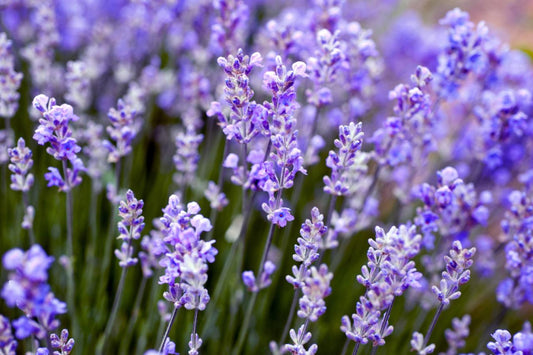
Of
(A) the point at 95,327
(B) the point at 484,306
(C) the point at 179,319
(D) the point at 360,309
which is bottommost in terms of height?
(A) the point at 95,327

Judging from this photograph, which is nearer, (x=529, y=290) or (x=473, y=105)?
(x=529, y=290)

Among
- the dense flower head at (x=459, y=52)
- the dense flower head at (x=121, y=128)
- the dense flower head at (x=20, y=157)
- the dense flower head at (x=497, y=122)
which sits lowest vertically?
the dense flower head at (x=20, y=157)

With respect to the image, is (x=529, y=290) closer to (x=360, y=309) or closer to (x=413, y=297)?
(x=413, y=297)

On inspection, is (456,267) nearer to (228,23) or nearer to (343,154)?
(343,154)

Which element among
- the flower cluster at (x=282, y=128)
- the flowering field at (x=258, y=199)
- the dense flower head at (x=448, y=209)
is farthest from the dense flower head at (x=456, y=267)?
the flower cluster at (x=282, y=128)

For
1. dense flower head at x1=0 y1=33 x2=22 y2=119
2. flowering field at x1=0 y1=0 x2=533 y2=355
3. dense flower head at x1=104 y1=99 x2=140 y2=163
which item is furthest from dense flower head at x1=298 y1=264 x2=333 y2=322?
dense flower head at x1=0 y1=33 x2=22 y2=119

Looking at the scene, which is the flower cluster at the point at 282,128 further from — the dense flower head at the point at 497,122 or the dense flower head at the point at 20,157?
the dense flower head at the point at 497,122

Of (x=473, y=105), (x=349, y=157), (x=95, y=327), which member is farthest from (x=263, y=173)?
(x=473, y=105)

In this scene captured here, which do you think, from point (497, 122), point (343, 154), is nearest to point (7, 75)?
point (343, 154)
